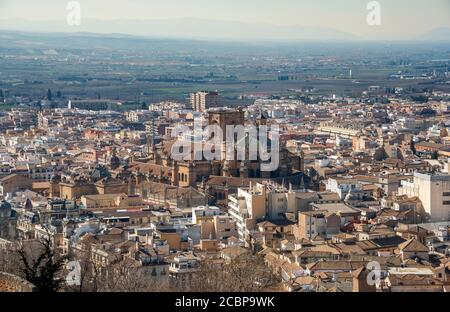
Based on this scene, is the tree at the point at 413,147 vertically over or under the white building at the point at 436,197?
under

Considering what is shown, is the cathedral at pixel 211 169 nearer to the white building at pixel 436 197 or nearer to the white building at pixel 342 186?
the white building at pixel 342 186

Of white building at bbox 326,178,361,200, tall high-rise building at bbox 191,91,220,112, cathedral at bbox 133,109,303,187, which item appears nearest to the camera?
white building at bbox 326,178,361,200

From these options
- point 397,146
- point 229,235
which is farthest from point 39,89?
point 229,235

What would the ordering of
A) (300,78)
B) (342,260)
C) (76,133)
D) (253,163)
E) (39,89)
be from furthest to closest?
(300,78) → (39,89) → (76,133) → (253,163) → (342,260)

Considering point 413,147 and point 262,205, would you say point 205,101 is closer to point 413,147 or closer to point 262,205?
point 413,147

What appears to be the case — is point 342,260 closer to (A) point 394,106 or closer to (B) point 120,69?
(A) point 394,106

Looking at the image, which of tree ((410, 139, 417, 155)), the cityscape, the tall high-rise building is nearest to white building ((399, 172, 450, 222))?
the cityscape

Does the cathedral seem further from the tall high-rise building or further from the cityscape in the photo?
the tall high-rise building

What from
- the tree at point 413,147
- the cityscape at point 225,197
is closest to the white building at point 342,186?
the cityscape at point 225,197
